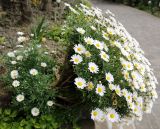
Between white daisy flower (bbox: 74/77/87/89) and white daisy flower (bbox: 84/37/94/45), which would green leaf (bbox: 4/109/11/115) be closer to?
white daisy flower (bbox: 74/77/87/89)

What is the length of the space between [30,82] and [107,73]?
648 mm

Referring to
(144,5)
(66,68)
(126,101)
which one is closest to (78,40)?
(66,68)

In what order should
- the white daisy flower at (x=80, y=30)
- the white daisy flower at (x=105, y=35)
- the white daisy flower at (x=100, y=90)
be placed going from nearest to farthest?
the white daisy flower at (x=100, y=90) < the white daisy flower at (x=80, y=30) < the white daisy flower at (x=105, y=35)

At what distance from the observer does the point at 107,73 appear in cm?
308

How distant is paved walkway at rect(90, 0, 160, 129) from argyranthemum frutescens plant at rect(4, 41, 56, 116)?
1355 mm

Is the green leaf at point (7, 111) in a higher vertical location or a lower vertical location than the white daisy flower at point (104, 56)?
lower

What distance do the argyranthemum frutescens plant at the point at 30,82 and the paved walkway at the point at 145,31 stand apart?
4.44 feet

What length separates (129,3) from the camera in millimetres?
12508

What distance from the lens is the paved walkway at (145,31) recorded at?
4.43m

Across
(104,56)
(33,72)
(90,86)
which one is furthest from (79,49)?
(33,72)

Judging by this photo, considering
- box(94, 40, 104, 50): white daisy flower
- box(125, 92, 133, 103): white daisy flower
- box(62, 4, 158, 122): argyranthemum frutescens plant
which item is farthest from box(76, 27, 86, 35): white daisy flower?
box(125, 92, 133, 103): white daisy flower

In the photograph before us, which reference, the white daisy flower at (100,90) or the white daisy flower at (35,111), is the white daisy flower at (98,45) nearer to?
the white daisy flower at (100,90)

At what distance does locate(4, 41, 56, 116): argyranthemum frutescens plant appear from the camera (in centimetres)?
317

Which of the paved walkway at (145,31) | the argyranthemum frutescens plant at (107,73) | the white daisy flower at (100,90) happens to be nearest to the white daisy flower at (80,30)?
the argyranthemum frutescens plant at (107,73)
